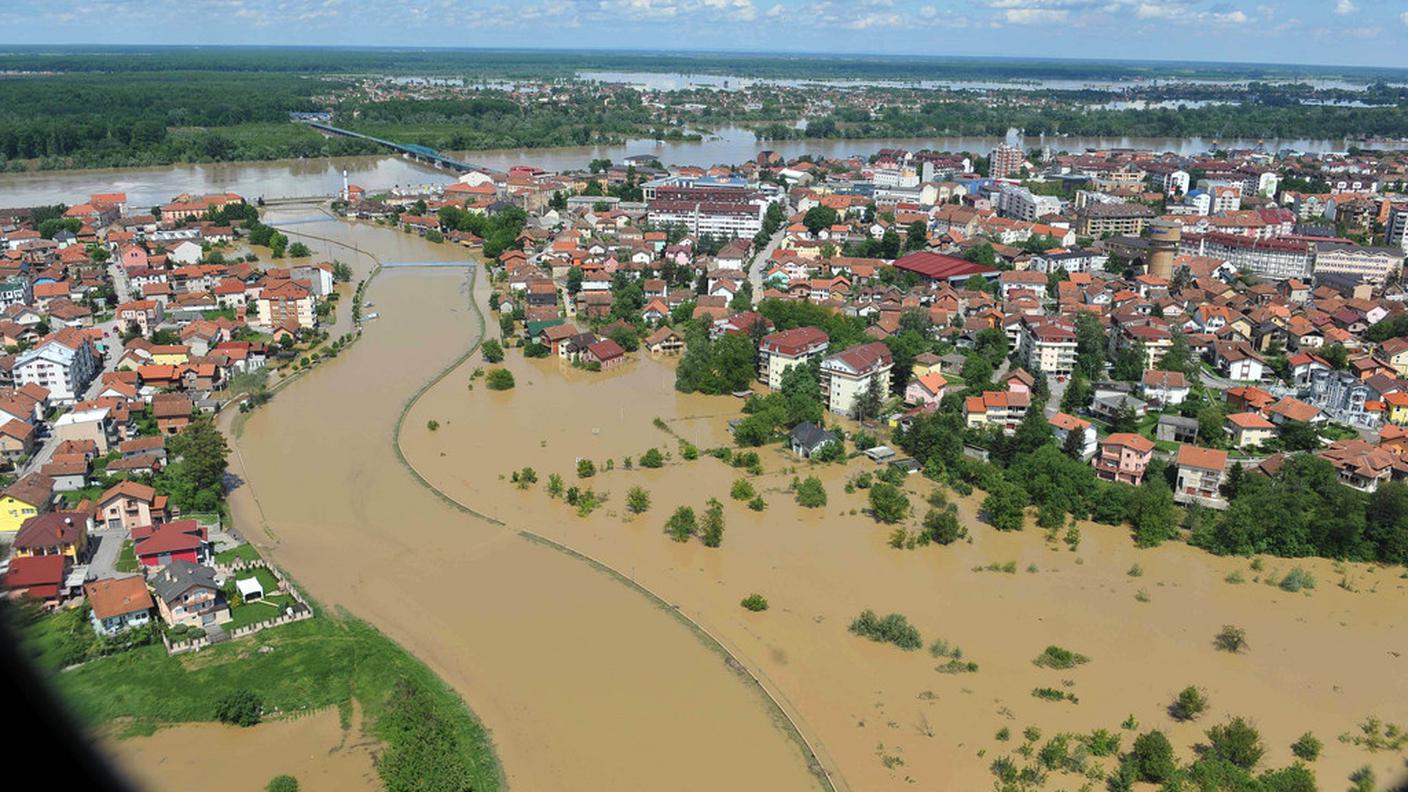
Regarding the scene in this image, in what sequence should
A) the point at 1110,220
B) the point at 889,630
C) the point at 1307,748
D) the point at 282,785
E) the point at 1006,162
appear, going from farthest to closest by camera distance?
the point at 1006,162 < the point at 1110,220 < the point at 889,630 < the point at 1307,748 < the point at 282,785

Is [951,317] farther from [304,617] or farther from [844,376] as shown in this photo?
[304,617]

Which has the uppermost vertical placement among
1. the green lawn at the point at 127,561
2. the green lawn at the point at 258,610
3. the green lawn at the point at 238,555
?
the green lawn at the point at 127,561

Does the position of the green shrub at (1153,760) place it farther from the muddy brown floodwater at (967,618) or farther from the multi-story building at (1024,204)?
the multi-story building at (1024,204)

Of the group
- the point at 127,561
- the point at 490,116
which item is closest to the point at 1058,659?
the point at 127,561

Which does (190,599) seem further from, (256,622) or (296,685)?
(296,685)

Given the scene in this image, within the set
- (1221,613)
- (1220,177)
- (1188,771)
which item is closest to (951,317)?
(1221,613)

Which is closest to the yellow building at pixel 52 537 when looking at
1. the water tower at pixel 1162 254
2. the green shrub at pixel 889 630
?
the green shrub at pixel 889 630

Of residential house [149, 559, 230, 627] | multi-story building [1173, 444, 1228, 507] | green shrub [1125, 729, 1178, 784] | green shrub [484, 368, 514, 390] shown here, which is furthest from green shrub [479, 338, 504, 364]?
green shrub [1125, 729, 1178, 784]
